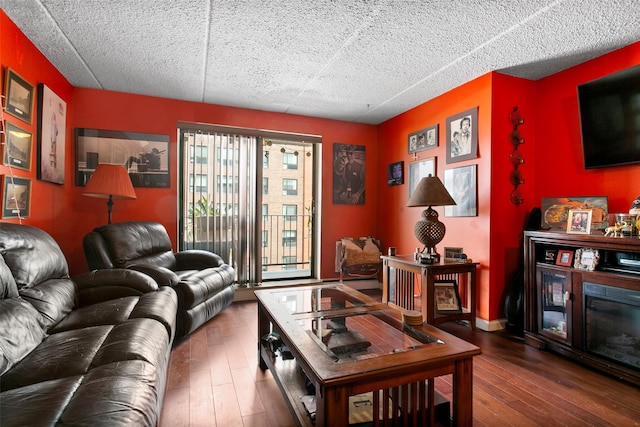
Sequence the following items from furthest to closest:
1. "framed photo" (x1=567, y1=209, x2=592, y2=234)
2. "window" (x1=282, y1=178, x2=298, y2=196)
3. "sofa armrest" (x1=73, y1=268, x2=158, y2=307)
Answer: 1. "window" (x1=282, y1=178, x2=298, y2=196)
2. "framed photo" (x1=567, y1=209, x2=592, y2=234)
3. "sofa armrest" (x1=73, y1=268, x2=158, y2=307)

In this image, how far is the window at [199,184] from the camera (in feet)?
13.0

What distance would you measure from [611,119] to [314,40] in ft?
7.98

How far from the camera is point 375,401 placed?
50.1 inches

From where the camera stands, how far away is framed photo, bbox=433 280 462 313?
9.70 ft

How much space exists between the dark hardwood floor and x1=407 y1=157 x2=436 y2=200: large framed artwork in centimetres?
197

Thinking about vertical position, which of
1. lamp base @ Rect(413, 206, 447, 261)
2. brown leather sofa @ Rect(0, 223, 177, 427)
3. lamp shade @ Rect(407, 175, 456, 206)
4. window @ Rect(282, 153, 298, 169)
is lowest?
brown leather sofa @ Rect(0, 223, 177, 427)

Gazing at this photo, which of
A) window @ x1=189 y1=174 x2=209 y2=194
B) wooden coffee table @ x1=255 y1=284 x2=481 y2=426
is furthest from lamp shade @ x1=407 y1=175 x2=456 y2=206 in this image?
window @ x1=189 y1=174 x2=209 y2=194

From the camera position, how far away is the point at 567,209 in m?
2.77

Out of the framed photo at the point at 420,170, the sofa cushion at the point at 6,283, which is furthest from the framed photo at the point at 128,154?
the framed photo at the point at 420,170

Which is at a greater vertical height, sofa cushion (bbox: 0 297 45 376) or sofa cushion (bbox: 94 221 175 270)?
sofa cushion (bbox: 94 221 175 270)

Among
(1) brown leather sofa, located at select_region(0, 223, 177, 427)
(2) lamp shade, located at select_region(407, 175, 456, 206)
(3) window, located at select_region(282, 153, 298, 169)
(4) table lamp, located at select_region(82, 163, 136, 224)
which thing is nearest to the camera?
(1) brown leather sofa, located at select_region(0, 223, 177, 427)

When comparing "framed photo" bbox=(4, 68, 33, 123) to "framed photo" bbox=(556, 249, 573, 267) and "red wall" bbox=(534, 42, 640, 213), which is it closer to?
"framed photo" bbox=(556, 249, 573, 267)

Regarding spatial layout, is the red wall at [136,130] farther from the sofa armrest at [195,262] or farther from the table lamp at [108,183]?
the sofa armrest at [195,262]

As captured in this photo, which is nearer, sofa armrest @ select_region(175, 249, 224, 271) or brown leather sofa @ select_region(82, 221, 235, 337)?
brown leather sofa @ select_region(82, 221, 235, 337)
